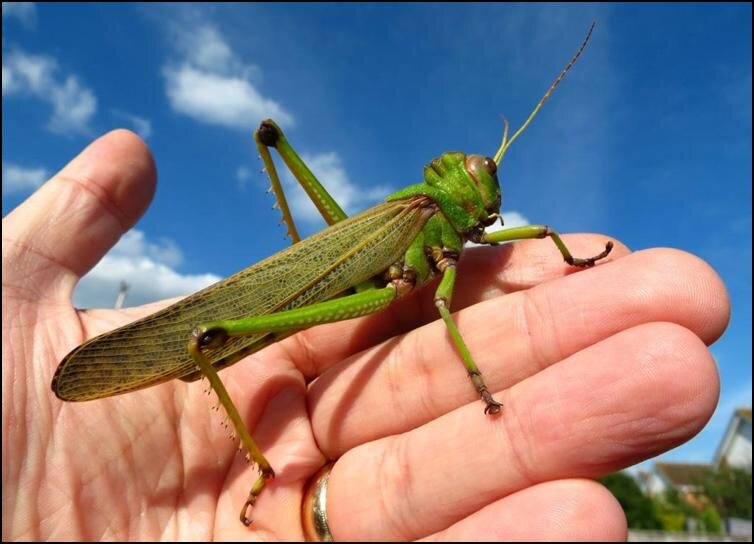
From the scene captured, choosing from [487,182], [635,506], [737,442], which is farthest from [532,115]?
[737,442]

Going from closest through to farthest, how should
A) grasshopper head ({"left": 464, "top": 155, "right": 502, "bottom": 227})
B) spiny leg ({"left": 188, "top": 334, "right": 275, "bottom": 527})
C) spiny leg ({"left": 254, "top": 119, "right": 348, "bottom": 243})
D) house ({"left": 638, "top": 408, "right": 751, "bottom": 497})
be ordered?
spiny leg ({"left": 188, "top": 334, "right": 275, "bottom": 527}) < grasshopper head ({"left": 464, "top": 155, "right": 502, "bottom": 227}) < spiny leg ({"left": 254, "top": 119, "right": 348, "bottom": 243}) < house ({"left": 638, "top": 408, "right": 751, "bottom": 497})

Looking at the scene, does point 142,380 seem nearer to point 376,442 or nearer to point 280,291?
point 280,291

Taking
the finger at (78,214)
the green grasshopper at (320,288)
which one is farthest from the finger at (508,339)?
the finger at (78,214)

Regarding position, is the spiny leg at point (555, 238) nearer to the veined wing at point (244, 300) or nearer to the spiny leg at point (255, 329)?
the veined wing at point (244, 300)

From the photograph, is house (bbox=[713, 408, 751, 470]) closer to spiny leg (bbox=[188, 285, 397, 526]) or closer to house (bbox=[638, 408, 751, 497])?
house (bbox=[638, 408, 751, 497])

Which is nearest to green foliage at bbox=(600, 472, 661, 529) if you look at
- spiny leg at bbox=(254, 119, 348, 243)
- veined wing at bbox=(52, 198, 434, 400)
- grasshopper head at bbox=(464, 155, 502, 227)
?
grasshopper head at bbox=(464, 155, 502, 227)

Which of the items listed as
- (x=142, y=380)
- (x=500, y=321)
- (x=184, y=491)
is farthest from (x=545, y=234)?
(x=184, y=491)

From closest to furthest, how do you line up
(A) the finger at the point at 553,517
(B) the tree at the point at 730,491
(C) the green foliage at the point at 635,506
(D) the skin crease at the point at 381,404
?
(A) the finger at the point at 553,517 → (D) the skin crease at the point at 381,404 → (C) the green foliage at the point at 635,506 → (B) the tree at the point at 730,491
